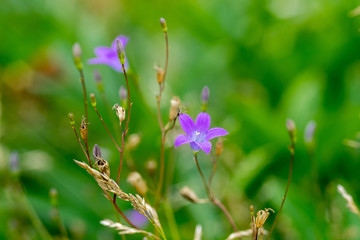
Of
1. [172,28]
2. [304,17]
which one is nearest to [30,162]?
[172,28]

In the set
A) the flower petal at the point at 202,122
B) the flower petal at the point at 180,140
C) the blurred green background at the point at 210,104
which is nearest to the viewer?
the flower petal at the point at 180,140

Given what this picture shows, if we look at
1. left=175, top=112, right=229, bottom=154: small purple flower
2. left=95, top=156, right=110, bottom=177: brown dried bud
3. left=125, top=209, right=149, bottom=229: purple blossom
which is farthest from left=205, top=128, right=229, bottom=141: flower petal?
left=125, top=209, right=149, bottom=229: purple blossom

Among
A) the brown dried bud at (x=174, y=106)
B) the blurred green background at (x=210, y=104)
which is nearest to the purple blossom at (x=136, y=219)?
the blurred green background at (x=210, y=104)

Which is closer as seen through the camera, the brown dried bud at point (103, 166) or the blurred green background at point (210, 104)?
the brown dried bud at point (103, 166)

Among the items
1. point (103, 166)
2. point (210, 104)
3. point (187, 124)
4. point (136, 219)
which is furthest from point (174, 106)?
point (210, 104)

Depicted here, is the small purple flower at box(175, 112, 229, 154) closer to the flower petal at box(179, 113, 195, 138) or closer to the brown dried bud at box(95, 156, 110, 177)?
the flower petal at box(179, 113, 195, 138)

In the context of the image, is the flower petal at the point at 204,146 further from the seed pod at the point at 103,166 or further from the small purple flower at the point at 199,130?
the seed pod at the point at 103,166

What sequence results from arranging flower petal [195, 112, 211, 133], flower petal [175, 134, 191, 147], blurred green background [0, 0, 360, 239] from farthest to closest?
blurred green background [0, 0, 360, 239]
flower petal [195, 112, 211, 133]
flower petal [175, 134, 191, 147]
